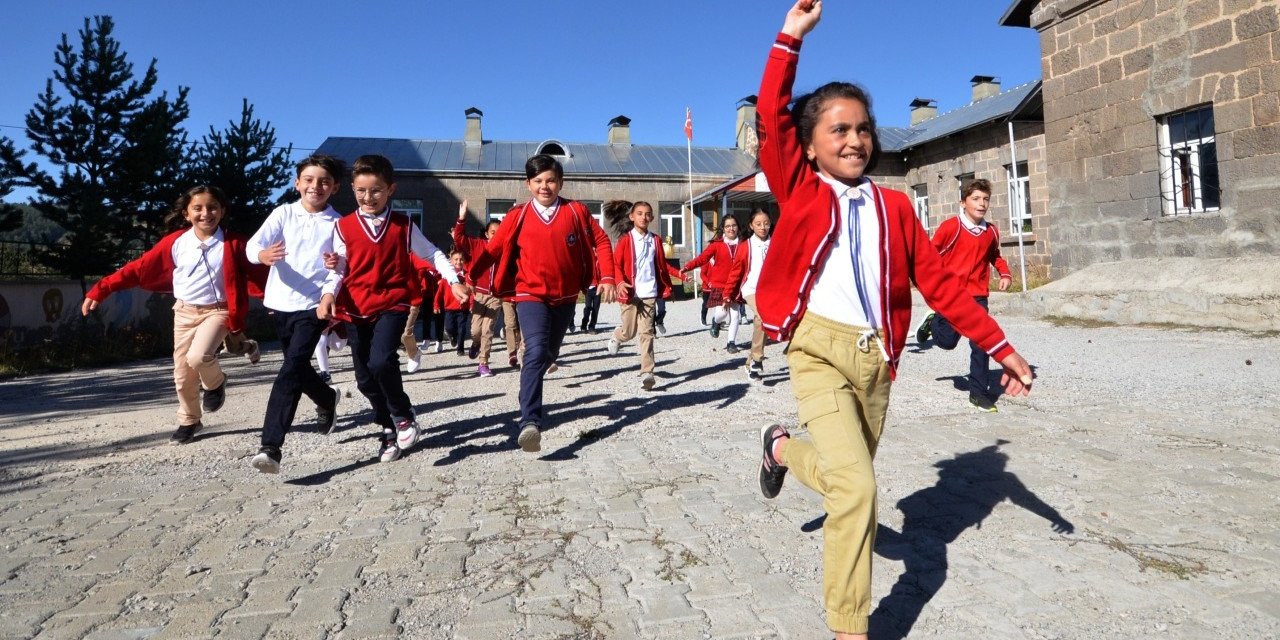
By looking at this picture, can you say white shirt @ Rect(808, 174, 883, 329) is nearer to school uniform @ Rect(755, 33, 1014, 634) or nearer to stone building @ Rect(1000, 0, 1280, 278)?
school uniform @ Rect(755, 33, 1014, 634)

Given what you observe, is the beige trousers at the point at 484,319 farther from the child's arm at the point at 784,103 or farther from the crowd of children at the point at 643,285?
the child's arm at the point at 784,103

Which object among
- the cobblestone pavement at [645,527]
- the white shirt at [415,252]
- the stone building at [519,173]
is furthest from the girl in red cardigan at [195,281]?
the stone building at [519,173]

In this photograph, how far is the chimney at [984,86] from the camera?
3055 cm

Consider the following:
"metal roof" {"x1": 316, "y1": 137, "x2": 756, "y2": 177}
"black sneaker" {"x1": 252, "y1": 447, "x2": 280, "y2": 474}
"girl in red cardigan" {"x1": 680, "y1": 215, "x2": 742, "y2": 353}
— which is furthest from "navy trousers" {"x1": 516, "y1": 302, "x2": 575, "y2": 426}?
A: "metal roof" {"x1": 316, "y1": 137, "x2": 756, "y2": 177}

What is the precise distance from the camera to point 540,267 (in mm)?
5266

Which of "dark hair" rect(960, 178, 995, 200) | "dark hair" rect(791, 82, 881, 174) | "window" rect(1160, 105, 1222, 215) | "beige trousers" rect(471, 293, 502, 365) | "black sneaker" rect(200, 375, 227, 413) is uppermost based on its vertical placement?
"window" rect(1160, 105, 1222, 215)

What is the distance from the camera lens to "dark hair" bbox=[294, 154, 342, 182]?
5.21 metres

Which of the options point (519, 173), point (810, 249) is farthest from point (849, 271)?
point (519, 173)

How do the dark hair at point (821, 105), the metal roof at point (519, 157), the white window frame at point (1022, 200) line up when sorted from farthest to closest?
the metal roof at point (519, 157), the white window frame at point (1022, 200), the dark hair at point (821, 105)

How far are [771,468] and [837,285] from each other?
88 cm

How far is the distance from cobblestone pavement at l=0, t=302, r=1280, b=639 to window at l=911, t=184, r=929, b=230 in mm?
18486

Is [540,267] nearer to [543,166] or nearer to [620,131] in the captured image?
[543,166]

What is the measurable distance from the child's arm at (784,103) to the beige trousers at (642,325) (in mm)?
5197

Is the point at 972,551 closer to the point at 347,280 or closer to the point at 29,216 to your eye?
the point at 347,280
